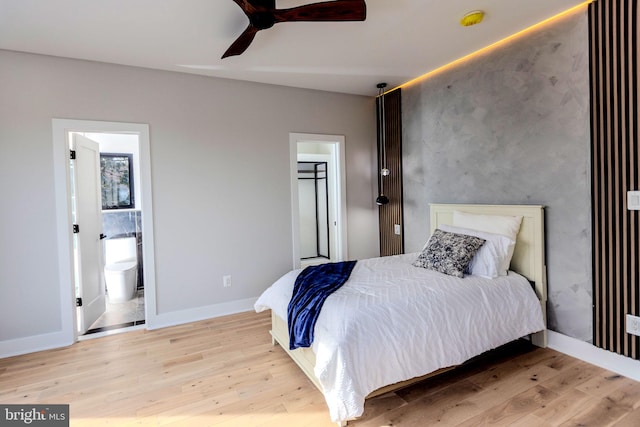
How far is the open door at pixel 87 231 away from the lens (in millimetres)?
3178

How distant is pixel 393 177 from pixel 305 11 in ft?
8.73

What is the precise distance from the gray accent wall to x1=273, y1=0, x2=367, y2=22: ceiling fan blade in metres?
1.67

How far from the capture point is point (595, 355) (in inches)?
94.7

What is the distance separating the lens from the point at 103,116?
3.12 metres

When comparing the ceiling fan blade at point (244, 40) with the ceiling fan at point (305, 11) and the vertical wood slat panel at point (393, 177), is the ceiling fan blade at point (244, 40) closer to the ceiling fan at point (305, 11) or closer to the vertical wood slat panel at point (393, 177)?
the ceiling fan at point (305, 11)

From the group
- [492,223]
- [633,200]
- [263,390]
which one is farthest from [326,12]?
[263,390]

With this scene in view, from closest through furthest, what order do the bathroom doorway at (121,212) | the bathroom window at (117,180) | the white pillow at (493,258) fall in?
the white pillow at (493,258)
the bathroom doorway at (121,212)
the bathroom window at (117,180)

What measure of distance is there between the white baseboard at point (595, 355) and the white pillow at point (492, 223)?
87cm

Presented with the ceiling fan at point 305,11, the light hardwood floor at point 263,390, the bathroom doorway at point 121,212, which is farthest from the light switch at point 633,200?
the bathroom doorway at point 121,212

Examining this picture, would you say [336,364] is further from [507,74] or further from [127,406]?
[507,74]

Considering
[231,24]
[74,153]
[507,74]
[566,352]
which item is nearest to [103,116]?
[74,153]

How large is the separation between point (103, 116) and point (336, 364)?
3102mm

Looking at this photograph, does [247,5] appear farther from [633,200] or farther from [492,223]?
[633,200]

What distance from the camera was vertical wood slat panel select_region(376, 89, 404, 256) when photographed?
13.8 feet
